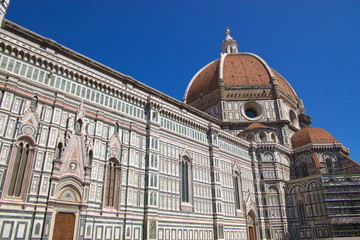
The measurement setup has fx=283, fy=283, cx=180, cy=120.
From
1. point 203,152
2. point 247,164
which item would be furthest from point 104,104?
point 247,164

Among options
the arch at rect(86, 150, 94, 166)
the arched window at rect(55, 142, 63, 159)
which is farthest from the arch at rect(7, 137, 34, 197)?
the arch at rect(86, 150, 94, 166)

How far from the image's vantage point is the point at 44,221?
17.7 metres

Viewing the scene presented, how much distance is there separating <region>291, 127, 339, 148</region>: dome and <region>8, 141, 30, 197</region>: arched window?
35475 mm

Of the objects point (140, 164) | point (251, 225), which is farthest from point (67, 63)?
point (251, 225)

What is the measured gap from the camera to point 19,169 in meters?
17.7

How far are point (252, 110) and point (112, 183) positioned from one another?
1239 inches

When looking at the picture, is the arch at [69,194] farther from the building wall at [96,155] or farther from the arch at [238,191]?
the arch at [238,191]

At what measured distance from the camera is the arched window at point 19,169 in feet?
56.5

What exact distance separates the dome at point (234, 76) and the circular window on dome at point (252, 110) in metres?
3.36

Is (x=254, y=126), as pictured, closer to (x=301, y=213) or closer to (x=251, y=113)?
(x=251, y=113)

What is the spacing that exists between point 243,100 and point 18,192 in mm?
36451

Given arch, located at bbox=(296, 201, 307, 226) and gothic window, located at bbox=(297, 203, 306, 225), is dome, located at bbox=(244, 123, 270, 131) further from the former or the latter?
gothic window, located at bbox=(297, 203, 306, 225)

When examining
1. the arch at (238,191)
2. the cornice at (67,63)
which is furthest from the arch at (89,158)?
the arch at (238,191)

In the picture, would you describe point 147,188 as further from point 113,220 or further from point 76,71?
point 76,71
